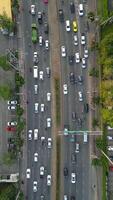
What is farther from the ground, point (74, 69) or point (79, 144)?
point (74, 69)

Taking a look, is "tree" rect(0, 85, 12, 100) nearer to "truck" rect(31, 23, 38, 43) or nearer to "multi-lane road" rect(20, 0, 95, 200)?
"multi-lane road" rect(20, 0, 95, 200)

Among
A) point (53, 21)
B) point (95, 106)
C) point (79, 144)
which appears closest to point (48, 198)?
point (79, 144)

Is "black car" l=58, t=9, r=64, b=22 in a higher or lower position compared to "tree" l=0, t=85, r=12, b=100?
higher

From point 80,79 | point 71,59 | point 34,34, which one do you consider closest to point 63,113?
point 80,79

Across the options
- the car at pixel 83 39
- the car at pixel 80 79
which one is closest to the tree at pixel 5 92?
the car at pixel 80 79

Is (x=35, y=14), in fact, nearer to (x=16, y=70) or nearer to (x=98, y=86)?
(x=16, y=70)

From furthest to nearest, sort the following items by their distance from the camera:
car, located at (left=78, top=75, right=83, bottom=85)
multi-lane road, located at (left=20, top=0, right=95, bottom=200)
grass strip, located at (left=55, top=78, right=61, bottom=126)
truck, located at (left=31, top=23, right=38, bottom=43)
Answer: truck, located at (left=31, top=23, right=38, bottom=43) → grass strip, located at (left=55, top=78, right=61, bottom=126) → car, located at (left=78, top=75, right=83, bottom=85) → multi-lane road, located at (left=20, top=0, right=95, bottom=200)

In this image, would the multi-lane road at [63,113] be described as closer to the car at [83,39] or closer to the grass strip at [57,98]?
the car at [83,39]

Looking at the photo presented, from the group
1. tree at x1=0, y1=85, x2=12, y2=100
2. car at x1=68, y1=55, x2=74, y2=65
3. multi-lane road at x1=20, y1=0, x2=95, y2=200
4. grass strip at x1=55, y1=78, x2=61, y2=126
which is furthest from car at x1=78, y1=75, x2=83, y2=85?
tree at x1=0, y1=85, x2=12, y2=100
